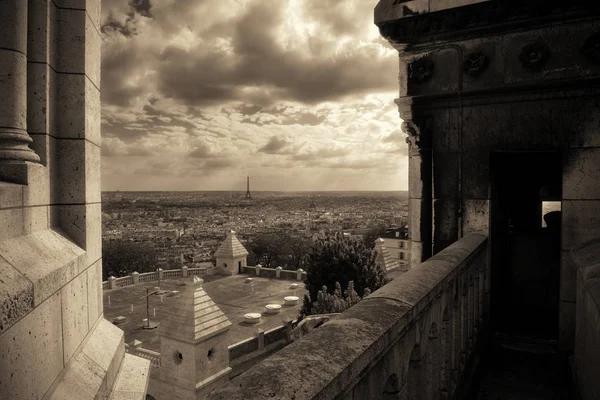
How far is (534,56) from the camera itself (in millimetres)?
5492

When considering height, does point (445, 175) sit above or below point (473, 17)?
below

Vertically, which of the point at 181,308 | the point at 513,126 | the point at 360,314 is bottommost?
the point at 181,308

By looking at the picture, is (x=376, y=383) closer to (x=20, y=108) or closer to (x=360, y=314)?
(x=360, y=314)

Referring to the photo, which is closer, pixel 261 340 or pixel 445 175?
pixel 445 175

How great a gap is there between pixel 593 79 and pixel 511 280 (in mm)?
3690

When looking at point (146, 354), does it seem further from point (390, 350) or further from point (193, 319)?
point (390, 350)

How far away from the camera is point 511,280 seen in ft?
24.6

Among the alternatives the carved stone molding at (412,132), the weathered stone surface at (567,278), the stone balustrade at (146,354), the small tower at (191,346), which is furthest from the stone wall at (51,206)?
the stone balustrade at (146,354)

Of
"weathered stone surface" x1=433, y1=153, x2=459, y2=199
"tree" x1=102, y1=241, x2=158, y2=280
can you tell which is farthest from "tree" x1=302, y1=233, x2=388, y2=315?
"tree" x1=102, y1=241, x2=158, y2=280

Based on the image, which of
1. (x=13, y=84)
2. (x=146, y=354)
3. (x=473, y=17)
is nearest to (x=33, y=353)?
(x=13, y=84)

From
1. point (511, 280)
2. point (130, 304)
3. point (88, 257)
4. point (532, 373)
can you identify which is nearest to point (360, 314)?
point (88, 257)

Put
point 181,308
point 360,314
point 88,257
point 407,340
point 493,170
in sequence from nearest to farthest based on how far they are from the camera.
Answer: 1. point 360,314
2. point 407,340
3. point 88,257
4. point 493,170
5. point 181,308

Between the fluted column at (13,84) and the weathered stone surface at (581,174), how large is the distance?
5672 millimetres

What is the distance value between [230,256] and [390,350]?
4238 cm
